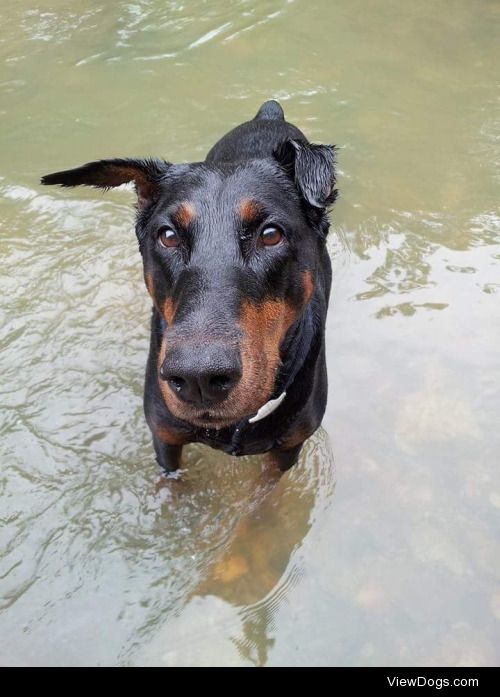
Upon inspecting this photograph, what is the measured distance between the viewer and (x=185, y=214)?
2645mm

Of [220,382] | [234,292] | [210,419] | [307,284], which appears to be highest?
[234,292]

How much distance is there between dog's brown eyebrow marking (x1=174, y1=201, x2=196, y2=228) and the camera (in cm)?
263

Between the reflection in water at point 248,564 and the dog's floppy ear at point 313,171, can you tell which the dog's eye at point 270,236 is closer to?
the dog's floppy ear at point 313,171

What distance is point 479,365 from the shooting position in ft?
14.7

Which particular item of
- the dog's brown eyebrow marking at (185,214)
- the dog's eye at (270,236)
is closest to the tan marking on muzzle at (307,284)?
the dog's eye at (270,236)

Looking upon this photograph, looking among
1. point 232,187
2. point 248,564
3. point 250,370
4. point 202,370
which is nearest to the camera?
point 202,370

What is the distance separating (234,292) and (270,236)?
42 cm

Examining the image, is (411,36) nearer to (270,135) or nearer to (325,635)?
(270,135)

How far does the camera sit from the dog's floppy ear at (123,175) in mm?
2922

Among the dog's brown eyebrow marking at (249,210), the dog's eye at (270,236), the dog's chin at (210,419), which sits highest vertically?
the dog's brown eyebrow marking at (249,210)

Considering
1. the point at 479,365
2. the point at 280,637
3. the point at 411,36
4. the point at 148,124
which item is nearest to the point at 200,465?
the point at 280,637

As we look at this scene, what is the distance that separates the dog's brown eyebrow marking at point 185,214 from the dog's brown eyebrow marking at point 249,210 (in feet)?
0.66
